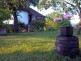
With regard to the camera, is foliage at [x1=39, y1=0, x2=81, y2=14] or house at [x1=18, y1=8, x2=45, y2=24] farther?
house at [x1=18, y1=8, x2=45, y2=24]

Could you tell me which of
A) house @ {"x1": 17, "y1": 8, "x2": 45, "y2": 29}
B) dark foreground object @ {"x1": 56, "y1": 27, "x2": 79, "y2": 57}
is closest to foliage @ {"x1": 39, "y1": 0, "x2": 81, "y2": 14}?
dark foreground object @ {"x1": 56, "y1": 27, "x2": 79, "y2": 57}

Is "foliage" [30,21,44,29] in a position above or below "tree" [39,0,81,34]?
below

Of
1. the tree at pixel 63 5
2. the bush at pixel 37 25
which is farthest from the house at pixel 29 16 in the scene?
the tree at pixel 63 5

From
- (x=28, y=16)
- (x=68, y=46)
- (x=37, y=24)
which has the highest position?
(x=28, y=16)

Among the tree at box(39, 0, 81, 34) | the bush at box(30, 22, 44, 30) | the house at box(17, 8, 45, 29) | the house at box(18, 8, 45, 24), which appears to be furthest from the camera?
the house at box(18, 8, 45, 24)

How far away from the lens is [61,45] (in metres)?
7.54

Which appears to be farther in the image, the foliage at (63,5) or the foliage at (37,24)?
the foliage at (37,24)

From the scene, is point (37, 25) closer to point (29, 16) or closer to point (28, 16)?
point (28, 16)

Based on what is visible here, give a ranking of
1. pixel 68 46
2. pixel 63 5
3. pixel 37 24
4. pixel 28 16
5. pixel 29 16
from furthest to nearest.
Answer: pixel 29 16 < pixel 28 16 < pixel 37 24 < pixel 63 5 < pixel 68 46

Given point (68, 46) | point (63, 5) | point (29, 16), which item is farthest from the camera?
point (29, 16)

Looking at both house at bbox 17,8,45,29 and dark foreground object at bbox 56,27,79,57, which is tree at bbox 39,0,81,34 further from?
house at bbox 17,8,45,29

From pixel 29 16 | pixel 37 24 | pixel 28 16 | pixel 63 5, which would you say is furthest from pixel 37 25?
pixel 63 5

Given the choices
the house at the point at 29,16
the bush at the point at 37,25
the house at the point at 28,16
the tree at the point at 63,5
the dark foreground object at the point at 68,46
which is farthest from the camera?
the house at the point at 29,16

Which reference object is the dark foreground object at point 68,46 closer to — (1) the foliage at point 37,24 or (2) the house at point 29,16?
(1) the foliage at point 37,24
